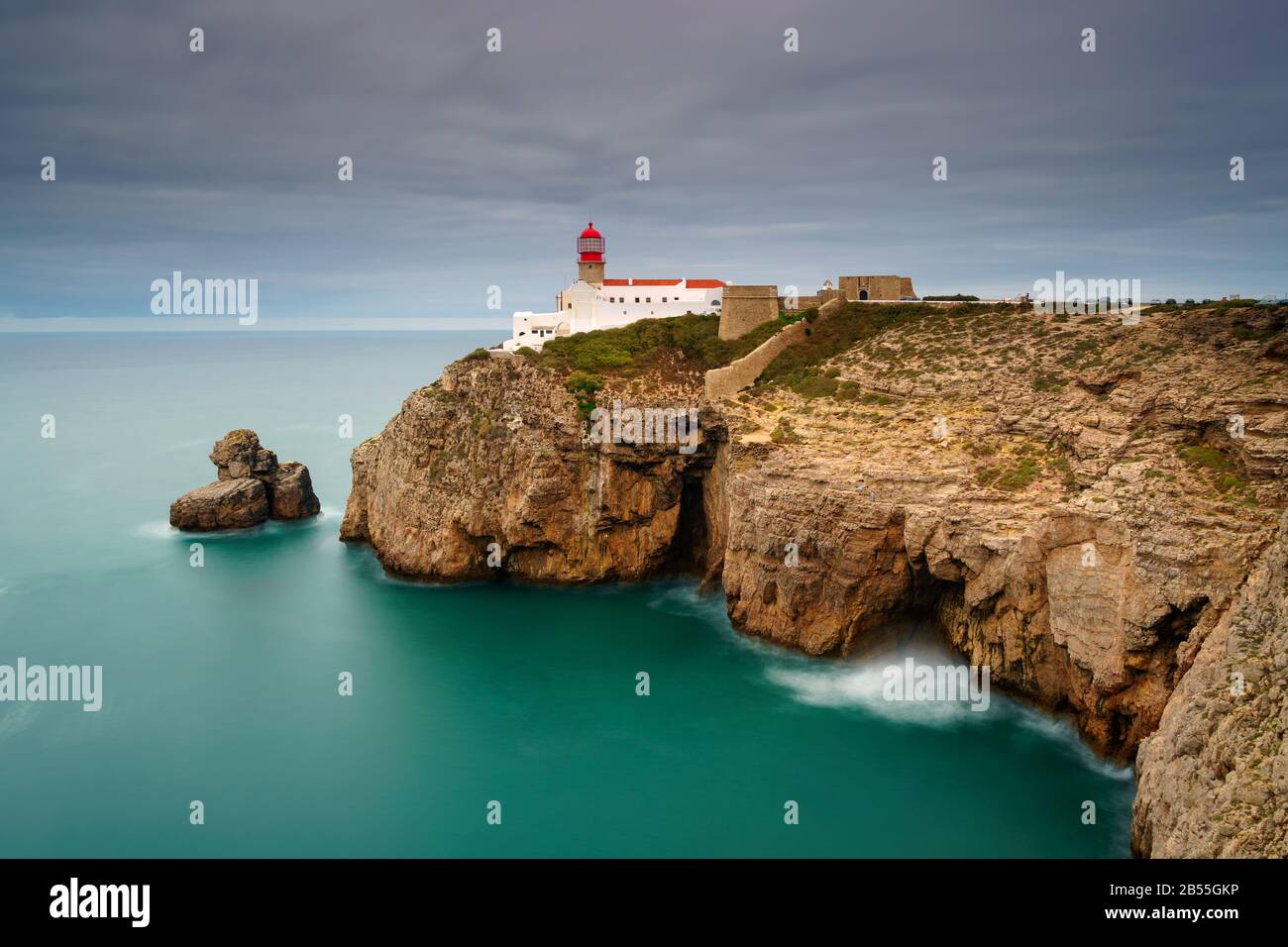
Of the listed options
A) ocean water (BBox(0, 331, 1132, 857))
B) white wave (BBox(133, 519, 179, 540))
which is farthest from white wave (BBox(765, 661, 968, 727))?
white wave (BBox(133, 519, 179, 540))

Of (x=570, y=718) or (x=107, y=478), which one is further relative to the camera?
(x=107, y=478)

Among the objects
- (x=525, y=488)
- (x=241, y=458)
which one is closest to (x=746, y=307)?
(x=525, y=488)

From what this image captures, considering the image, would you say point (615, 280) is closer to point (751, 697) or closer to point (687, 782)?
point (751, 697)

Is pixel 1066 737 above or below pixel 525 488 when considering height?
below

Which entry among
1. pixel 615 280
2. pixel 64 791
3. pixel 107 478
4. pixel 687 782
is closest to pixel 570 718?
pixel 687 782

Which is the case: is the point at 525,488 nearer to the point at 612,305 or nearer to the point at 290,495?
the point at 612,305

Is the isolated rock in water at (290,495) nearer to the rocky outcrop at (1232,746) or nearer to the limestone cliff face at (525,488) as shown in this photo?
the limestone cliff face at (525,488)

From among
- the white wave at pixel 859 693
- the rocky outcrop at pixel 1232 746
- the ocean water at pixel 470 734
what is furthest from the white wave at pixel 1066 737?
the rocky outcrop at pixel 1232 746
